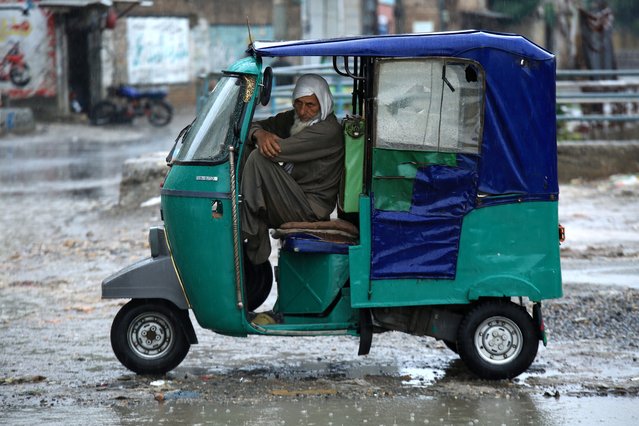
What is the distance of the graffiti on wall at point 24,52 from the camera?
30688 mm

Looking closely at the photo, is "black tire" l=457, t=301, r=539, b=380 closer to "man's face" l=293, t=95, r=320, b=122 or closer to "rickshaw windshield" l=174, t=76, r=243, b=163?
"man's face" l=293, t=95, r=320, b=122

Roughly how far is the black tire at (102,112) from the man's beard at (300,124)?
78.2 feet

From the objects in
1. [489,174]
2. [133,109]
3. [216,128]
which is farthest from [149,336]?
[133,109]

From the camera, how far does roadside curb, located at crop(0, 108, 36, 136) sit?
A: 26969mm

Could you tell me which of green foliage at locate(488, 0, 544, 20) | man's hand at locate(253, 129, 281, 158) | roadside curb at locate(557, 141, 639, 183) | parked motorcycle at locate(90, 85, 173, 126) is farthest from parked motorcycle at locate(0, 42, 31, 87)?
man's hand at locate(253, 129, 281, 158)

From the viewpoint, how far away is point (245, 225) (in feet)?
20.9

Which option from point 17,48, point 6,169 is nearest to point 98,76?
point 17,48

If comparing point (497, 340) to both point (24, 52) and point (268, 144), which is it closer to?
point (268, 144)

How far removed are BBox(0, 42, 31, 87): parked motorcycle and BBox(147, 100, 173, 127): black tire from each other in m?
3.66

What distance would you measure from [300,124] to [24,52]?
25.6 metres

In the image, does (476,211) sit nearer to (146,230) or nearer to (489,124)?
(489,124)

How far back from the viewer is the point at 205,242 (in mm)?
6359

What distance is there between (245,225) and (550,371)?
6.68 ft

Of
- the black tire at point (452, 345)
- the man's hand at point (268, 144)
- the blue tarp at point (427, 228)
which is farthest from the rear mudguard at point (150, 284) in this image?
the black tire at point (452, 345)
